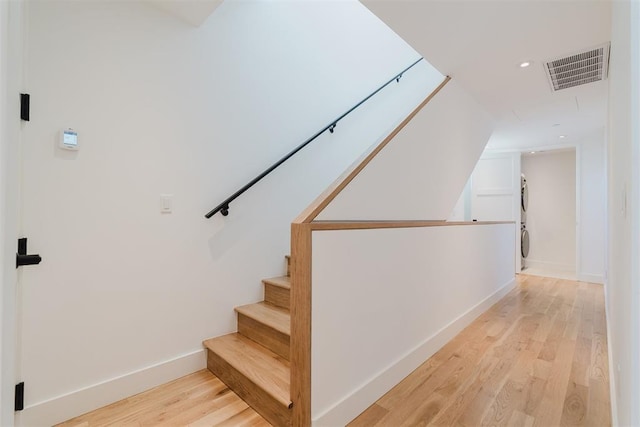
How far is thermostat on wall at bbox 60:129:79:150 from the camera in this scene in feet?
4.98

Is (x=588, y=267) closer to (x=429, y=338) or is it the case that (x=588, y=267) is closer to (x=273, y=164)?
(x=429, y=338)

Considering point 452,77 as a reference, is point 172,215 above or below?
below

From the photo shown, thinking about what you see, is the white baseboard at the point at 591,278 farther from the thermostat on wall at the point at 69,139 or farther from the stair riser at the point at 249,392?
the thermostat on wall at the point at 69,139

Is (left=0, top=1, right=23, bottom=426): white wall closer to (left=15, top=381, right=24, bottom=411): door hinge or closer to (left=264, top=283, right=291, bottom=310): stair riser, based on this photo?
(left=15, top=381, right=24, bottom=411): door hinge

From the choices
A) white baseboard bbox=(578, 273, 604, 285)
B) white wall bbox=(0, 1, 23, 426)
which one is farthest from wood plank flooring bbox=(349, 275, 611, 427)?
white baseboard bbox=(578, 273, 604, 285)

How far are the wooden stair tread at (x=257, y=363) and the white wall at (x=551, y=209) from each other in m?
6.49

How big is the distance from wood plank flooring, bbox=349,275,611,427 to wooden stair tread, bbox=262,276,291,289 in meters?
Result: 0.96

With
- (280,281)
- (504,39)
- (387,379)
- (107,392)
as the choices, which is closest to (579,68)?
(504,39)

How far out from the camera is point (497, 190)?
Result: 5559 mm

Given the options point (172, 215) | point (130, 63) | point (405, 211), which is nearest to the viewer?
point (130, 63)

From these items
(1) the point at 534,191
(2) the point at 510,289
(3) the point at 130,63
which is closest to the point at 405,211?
(3) the point at 130,63

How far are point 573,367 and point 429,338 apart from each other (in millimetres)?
1038

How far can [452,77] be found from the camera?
2.63 meters

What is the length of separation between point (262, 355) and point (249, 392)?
247 millimetres
